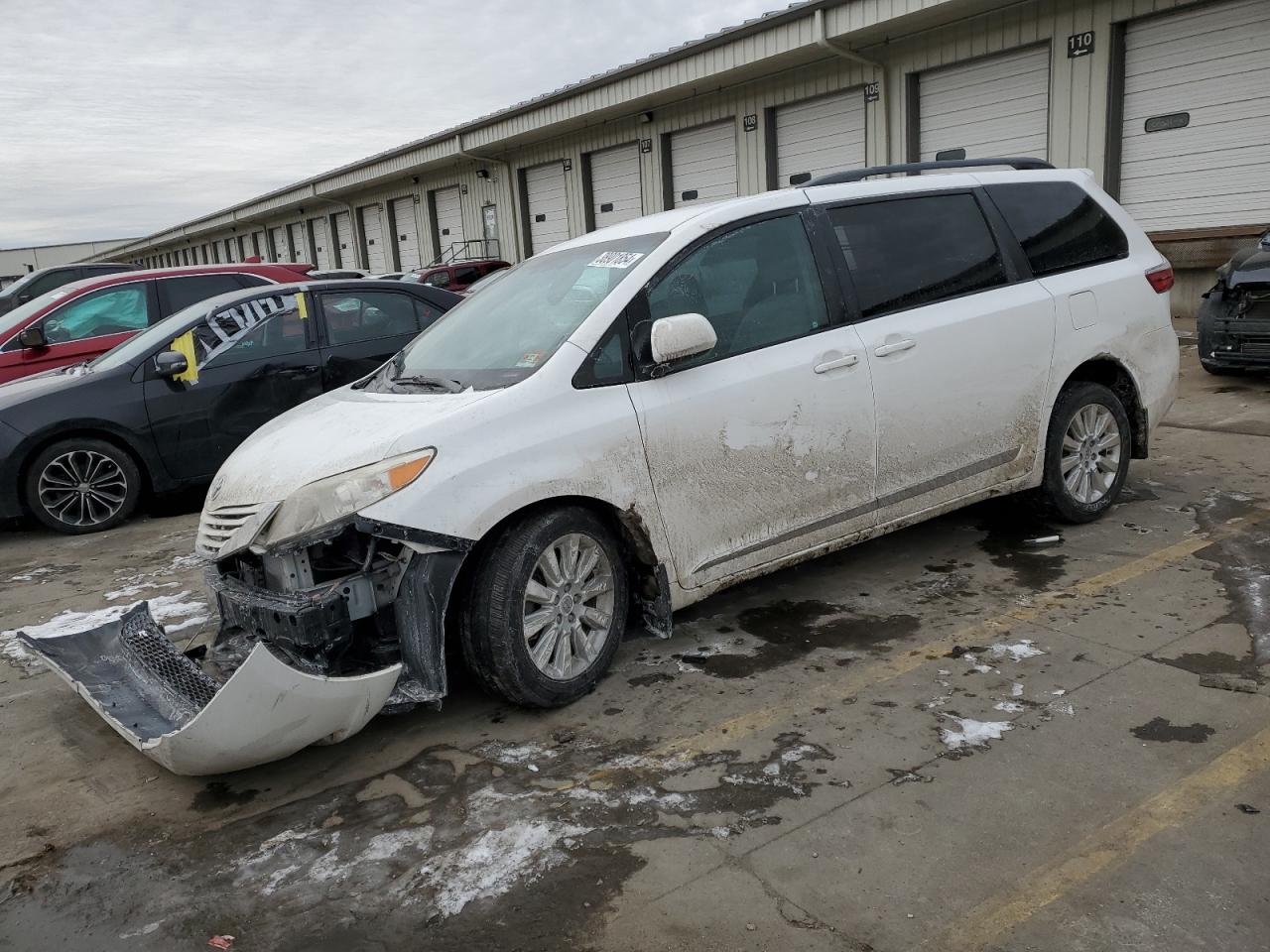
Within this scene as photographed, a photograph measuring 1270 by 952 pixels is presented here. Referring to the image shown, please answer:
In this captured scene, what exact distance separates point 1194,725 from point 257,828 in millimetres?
2958

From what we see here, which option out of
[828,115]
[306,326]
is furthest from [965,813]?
[828,115]

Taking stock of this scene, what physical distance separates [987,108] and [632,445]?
12.1 m

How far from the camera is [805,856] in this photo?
2752mm

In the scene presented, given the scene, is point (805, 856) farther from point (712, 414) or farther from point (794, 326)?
point (794, 326)

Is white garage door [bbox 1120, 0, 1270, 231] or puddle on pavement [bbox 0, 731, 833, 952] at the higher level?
white garage door [bbox 1120, 0, 1270, 231]

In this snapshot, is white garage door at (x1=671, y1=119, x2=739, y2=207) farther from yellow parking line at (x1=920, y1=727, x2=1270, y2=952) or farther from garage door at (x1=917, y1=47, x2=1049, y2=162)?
yellow parking line at (x1=920, y1=727, x2=1270, y2=952)

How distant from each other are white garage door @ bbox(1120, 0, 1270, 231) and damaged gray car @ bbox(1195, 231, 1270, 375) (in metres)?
3.98

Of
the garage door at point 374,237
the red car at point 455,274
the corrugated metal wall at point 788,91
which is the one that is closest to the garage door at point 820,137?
the corrugated metal wall at point 788,91

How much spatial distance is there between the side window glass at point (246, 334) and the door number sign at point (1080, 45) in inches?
396

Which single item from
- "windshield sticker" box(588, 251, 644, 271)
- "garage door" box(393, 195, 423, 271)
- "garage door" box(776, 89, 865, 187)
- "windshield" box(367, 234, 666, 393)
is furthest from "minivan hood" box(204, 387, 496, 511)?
"garage door" box(393, 195, 423, 271)

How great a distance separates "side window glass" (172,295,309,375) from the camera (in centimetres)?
721

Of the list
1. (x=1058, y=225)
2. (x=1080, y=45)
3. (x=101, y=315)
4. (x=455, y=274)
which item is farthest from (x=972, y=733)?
(x=455, y=274)

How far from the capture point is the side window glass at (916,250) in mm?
4457

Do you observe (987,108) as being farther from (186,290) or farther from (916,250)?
(916,250)
